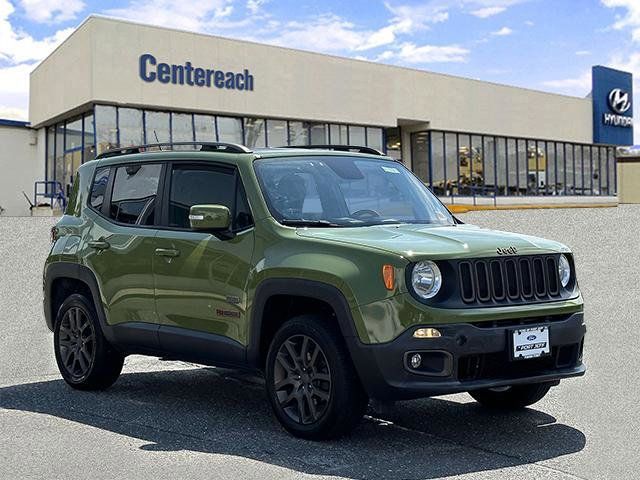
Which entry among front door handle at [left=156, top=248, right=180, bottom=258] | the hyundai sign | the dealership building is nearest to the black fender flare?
front door handle at [left=156, top=248, right=180, bottom=258]

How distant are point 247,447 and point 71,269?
3.07m

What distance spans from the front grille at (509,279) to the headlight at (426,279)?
15 centimetres

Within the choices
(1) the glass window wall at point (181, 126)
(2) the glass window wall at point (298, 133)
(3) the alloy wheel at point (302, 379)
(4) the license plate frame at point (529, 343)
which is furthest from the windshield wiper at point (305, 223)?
(2) the glass window wall at point (298, 133)

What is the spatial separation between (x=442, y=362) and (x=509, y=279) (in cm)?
74

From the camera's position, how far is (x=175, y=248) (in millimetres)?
6961

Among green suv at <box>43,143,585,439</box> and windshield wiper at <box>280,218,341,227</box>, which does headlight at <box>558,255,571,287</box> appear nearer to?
green suv at <box>43,143,585,439</box>

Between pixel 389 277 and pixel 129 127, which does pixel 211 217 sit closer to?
pixel 389 277

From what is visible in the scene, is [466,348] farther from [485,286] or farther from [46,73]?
[46,73]

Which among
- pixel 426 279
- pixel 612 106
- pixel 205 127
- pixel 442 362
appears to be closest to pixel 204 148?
pixel 426 279

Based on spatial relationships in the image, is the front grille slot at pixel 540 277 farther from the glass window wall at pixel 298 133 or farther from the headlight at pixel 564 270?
the glass window wall at pixel 298 133

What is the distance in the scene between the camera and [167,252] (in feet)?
23.0

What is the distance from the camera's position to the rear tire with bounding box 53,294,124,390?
786 cm

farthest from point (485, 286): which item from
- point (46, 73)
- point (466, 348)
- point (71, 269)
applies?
point (46, 73)

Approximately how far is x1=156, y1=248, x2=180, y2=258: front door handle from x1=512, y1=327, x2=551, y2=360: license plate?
2.62 meters
